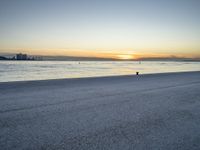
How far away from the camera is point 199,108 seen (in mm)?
6793

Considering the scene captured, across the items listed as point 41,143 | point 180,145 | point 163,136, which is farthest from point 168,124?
point 41,143

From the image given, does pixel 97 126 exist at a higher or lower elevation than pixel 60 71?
higher

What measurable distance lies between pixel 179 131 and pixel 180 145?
2.55 ft

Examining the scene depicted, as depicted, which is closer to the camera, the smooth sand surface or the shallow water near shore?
the smooth sand surface

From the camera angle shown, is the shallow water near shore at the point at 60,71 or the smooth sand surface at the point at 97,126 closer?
the smooth sand surface at the point at 97,126

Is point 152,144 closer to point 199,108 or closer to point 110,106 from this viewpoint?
point 110,106

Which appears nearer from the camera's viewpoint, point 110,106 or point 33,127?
point 33,127

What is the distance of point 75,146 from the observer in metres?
3.53

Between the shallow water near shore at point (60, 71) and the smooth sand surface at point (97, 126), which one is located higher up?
the smooth sand surface at point (97, 126)

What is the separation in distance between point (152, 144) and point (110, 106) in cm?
309

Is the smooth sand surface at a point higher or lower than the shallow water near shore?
higher

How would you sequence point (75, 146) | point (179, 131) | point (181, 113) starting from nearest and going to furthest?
point (75, 146)
point (179, 131)
point (181, 113)

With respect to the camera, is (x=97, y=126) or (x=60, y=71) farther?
(x=60, y=71)

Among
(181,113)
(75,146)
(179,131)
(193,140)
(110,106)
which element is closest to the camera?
(75,146)
